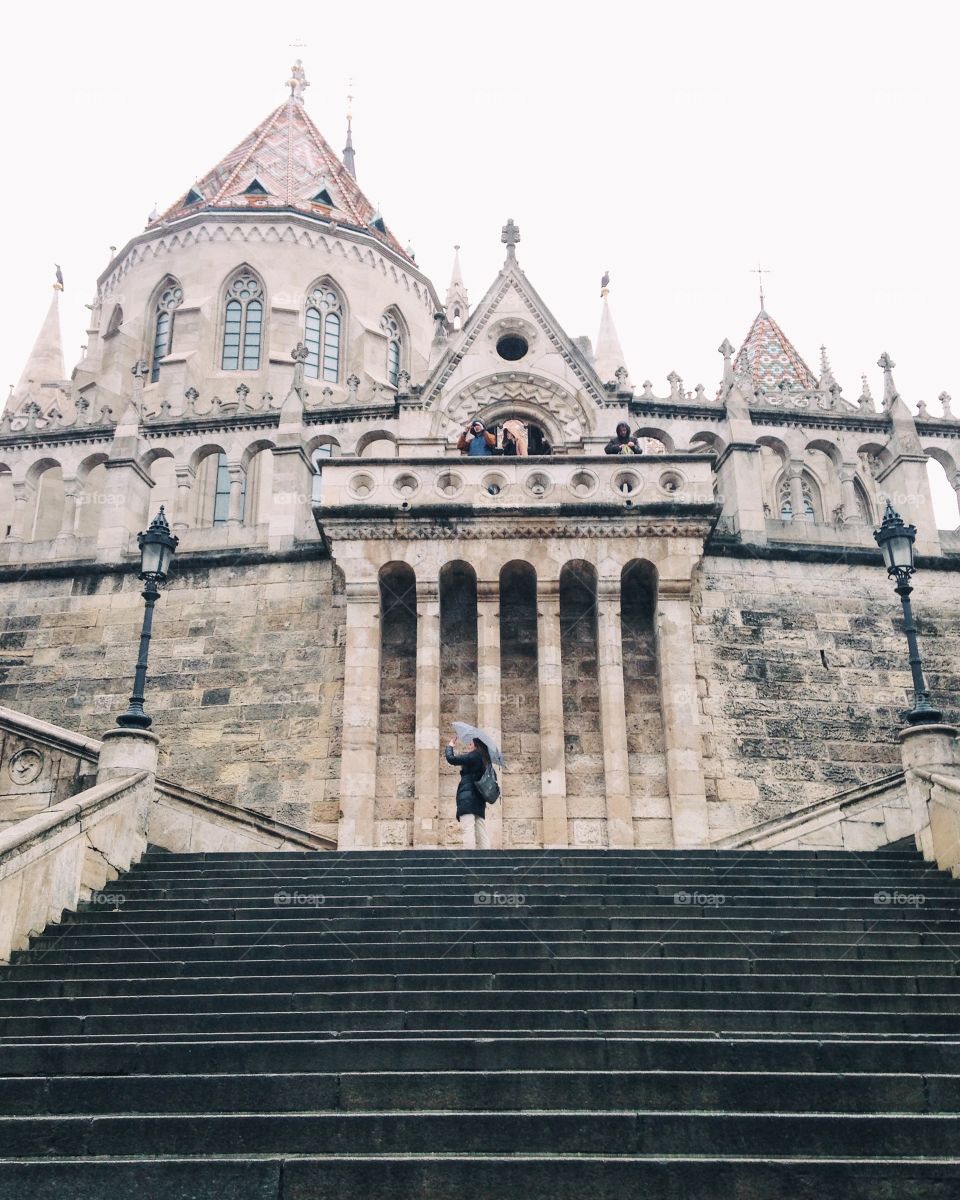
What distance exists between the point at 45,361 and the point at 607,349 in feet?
51.7

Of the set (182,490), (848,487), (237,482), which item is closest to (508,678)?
(237,482)

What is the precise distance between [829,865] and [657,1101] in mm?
5213

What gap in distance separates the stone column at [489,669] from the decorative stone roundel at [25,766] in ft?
18.4

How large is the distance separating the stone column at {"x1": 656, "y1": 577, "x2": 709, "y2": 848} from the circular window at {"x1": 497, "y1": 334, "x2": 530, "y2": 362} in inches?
314

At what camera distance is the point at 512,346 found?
22.8 m

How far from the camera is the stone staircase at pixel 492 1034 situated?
17.4 ft

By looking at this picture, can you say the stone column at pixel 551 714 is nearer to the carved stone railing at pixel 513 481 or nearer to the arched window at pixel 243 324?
the carved stone railing at pixel 513 481

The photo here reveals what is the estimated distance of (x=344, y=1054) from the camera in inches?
258

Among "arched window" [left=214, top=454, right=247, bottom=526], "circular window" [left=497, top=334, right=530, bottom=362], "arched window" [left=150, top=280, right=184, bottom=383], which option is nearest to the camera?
"circular window" [left=497, top=334, right=530, bottom=362]

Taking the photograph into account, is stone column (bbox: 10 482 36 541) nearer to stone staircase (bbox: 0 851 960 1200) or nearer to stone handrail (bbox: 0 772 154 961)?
stone handrail (bbox: 0 772 154 961)

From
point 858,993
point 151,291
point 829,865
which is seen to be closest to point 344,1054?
point 858,993

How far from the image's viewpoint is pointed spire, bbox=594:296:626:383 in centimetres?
2927

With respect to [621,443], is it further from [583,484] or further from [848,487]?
[848,487]

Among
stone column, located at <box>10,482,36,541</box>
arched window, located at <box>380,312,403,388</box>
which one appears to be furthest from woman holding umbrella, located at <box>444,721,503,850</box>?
arched window, located at <box>380,312,403,388</box>
